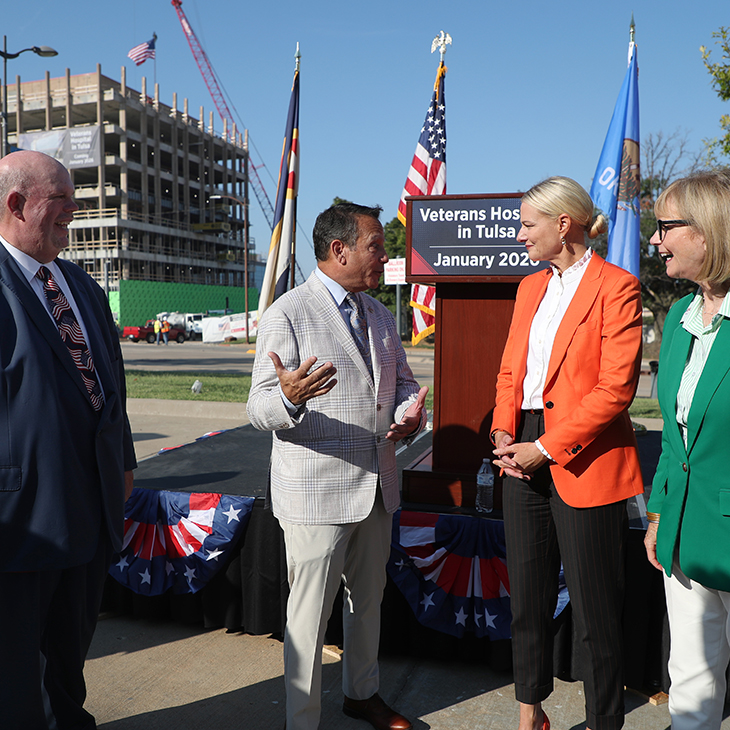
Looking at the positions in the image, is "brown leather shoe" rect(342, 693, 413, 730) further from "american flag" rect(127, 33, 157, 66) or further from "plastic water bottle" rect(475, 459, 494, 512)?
"american flag" rect(127, 33, 157, 66)

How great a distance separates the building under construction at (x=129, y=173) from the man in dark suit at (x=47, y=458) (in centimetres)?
4762

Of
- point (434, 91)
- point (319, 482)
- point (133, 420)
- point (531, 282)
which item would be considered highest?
point (434, 91)

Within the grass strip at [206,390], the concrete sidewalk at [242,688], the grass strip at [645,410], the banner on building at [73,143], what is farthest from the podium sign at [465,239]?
the banner on building at [73,143]

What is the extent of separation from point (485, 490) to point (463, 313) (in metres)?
0.90

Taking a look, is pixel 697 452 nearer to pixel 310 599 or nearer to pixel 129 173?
pixel 310 599

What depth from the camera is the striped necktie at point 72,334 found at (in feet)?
6.79

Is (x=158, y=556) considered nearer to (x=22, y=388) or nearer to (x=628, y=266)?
(x=22, y=388)

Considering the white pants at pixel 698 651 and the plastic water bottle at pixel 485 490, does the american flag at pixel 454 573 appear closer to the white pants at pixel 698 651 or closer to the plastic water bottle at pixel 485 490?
the plastic water bottle at pixel 485 490

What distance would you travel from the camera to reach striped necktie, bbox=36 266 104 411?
2.07 meters

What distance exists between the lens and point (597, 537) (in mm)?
2193

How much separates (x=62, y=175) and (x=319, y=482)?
4.42 feet

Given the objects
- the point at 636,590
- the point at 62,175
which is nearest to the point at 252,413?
the point at 62,175

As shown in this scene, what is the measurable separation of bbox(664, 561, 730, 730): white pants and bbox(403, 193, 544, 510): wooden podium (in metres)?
1.25

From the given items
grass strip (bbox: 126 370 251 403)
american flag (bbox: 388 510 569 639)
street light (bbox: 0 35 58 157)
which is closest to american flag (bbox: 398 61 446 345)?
grass strip (bbox: 126 370 251 403)
